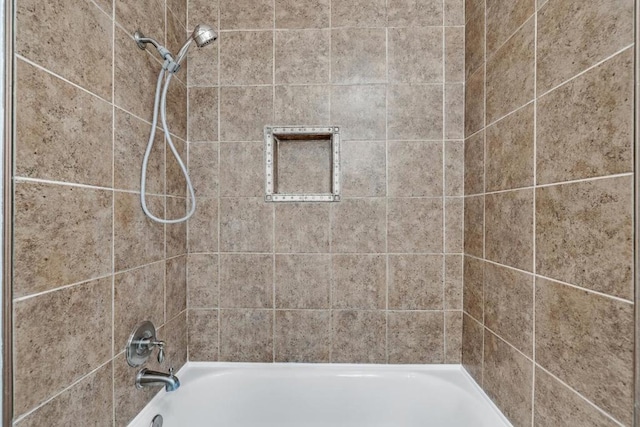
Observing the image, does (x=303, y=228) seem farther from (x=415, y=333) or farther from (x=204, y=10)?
(x=204, y=10)

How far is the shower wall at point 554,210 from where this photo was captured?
67cm

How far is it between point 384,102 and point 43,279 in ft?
4.58

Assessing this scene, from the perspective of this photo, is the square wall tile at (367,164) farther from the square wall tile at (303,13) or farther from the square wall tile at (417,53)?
the square wall tile at (303,13)

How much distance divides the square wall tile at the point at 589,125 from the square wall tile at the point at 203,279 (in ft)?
4.50

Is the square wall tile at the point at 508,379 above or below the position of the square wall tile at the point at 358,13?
below

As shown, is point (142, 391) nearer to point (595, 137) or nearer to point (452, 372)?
point (452, 372)

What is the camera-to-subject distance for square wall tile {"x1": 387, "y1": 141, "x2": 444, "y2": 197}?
4.93 feet

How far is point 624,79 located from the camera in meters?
0.66

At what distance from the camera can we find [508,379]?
109 centimetres

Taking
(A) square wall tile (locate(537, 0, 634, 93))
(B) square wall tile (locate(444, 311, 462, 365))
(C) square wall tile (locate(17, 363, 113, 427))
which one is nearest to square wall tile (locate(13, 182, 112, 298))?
(C) square wall tile (locate(17, 363, 113, 427))

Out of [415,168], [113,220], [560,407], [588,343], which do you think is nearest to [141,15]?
[113,220]

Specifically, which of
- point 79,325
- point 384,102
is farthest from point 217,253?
point 384,102

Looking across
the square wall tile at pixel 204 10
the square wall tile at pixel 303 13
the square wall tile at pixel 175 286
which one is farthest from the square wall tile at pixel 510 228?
the square wall tile at pixel 204 10

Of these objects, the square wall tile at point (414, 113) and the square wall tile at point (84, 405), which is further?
the square wall tile at point (414, 113)
